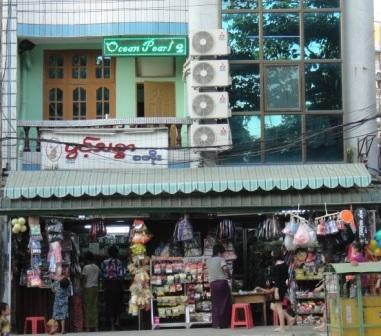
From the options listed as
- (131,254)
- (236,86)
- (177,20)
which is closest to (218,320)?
(131,254)

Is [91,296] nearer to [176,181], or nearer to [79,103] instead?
[176,181]

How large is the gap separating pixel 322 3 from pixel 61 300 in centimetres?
889

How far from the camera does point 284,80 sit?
1788 centimetres

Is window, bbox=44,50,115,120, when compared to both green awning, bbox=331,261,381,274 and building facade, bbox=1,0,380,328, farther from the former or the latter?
green awning, bbox=331,261,381,274

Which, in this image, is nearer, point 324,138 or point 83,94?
point 324,138

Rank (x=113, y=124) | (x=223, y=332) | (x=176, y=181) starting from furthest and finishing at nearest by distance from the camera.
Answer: (x=113, y=124), (x=176, y=181), (x=223, y=332)

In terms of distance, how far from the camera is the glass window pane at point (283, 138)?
58.1ft

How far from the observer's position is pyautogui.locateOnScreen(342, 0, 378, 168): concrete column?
17.9m

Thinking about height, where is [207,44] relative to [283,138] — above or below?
above

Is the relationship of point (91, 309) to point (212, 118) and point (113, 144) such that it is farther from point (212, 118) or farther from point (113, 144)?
point (212, 118)

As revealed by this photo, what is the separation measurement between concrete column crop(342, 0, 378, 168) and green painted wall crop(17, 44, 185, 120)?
392cm

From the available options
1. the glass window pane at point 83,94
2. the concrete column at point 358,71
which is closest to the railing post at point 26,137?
the glass window pane at point 83,94

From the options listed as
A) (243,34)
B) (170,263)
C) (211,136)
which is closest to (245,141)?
(211,136)

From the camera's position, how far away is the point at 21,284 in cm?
1645
